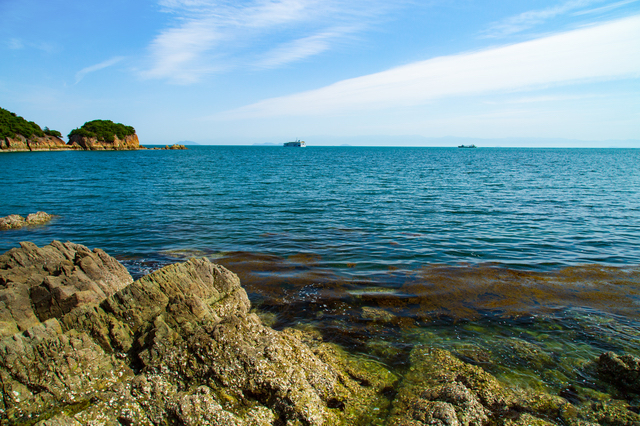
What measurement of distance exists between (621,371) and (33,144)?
510 feet

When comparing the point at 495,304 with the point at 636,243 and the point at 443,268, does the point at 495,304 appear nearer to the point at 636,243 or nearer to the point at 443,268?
the point at 443,268

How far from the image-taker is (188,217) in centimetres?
2238

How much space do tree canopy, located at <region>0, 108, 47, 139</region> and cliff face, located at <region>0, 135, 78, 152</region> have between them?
1399 millimetres

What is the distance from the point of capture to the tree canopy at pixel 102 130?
143 metres

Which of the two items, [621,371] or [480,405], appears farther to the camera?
[621,371]

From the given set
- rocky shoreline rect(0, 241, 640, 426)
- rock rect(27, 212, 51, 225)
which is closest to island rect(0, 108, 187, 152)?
rock rect(27, 212, 51, 225)

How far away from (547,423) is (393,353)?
9.48 feet

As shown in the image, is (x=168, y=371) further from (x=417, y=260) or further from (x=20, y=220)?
(x=20, y=220)

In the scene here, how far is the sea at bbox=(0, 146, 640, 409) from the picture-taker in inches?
314

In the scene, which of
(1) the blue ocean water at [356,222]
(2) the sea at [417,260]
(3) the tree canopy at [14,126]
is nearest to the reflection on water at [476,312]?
(2) the sea at [417,260]

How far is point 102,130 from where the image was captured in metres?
149

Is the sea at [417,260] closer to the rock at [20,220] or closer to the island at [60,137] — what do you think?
the rock at [20,220]

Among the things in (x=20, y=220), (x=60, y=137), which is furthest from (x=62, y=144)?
(x=20, y=220)

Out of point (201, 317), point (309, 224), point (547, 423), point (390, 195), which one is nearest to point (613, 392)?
point (547, 423)
